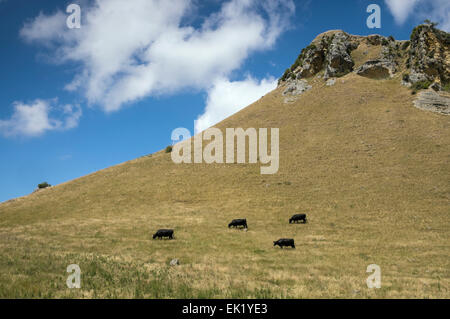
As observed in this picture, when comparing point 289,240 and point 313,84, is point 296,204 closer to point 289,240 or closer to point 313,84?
point 289,240

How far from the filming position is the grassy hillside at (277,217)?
12.1 meters

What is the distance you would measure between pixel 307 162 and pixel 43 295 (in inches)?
1739

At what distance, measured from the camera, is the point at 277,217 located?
31250 mm

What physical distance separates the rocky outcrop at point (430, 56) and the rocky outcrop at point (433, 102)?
732 cm

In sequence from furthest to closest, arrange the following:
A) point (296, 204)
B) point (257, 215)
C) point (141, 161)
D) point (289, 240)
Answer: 1. point (141, 161)
2. point (296, 204)
3. point (257, 215)
4. point (289, 240)

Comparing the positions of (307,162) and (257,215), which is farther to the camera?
(307,162)

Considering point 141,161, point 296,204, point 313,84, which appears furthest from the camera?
point 313,84

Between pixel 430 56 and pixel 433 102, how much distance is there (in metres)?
18.5

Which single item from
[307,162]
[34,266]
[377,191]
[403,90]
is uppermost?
[403,90]

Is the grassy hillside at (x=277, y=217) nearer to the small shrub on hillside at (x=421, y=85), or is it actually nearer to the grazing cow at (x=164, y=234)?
the grazing cow at (x=164, y=234)

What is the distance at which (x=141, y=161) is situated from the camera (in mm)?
63094

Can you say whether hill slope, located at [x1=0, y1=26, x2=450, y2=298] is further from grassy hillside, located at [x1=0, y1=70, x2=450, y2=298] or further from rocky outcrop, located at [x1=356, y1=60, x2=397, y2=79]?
rocky outcrop, located at [x1=356, y1=60, x2=397, y2=79]

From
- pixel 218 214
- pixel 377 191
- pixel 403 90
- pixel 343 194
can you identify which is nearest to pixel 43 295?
pixel 218 214

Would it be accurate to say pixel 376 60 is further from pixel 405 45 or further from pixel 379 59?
pixel 405 45
